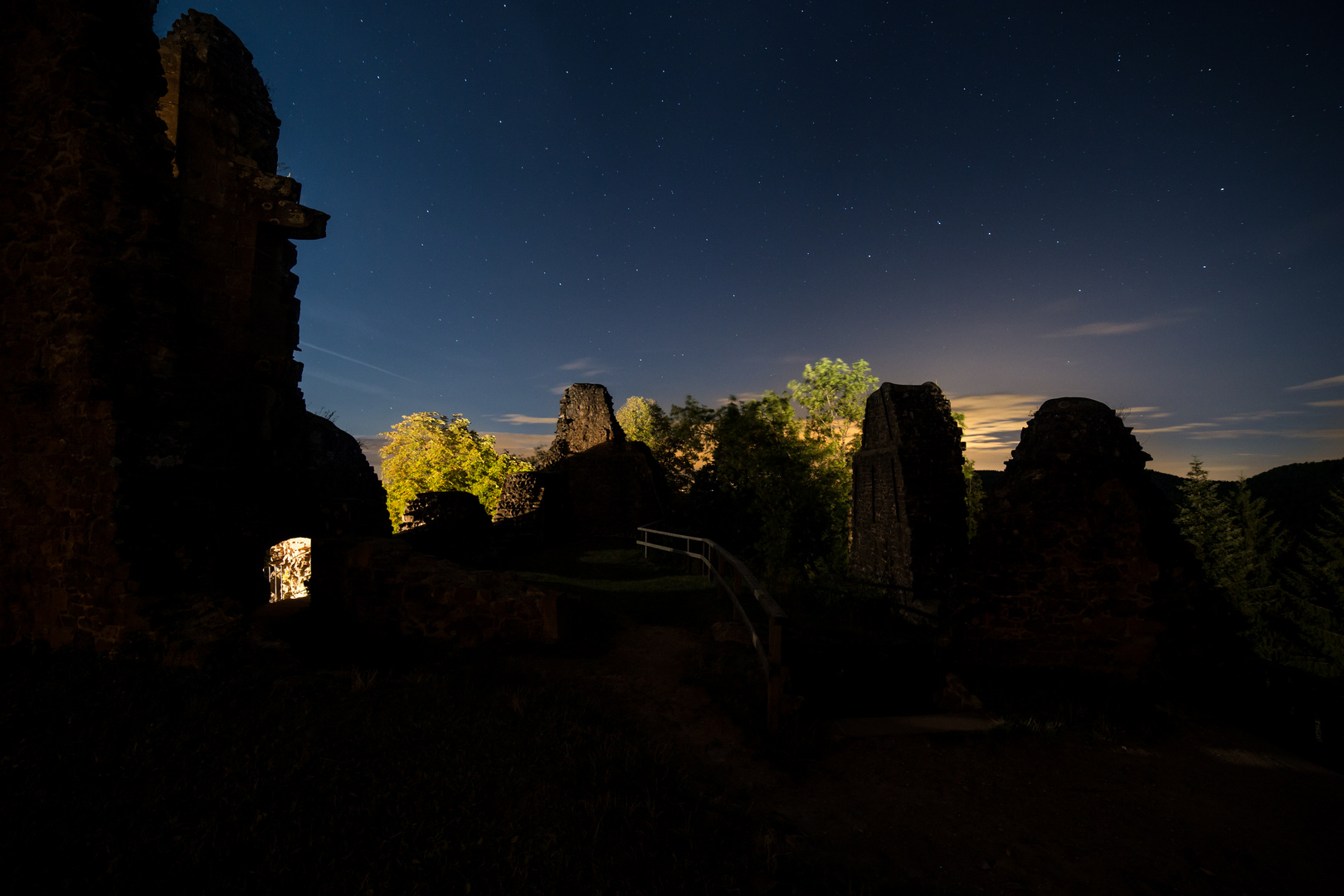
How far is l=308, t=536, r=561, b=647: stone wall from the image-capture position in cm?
769

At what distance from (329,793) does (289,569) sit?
56.8ft

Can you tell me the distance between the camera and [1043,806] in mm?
5016

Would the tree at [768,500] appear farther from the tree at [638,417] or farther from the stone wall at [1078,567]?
the tree at [638,417]

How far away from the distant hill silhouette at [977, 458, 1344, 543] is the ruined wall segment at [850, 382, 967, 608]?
29798 millimetres

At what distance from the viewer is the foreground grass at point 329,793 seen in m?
3.06

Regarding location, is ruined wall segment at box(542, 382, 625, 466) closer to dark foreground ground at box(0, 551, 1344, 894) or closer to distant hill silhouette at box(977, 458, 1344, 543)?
dark foreground ground at box(0, 551, 1344, 894)

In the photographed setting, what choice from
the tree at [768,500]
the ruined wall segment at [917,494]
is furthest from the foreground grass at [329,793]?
the tree at [768,500]

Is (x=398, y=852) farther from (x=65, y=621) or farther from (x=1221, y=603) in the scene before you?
(x=1221, y=603)

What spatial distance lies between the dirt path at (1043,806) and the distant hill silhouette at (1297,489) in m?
37.7

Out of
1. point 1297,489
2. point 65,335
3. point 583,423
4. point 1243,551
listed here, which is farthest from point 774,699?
point 1297,489

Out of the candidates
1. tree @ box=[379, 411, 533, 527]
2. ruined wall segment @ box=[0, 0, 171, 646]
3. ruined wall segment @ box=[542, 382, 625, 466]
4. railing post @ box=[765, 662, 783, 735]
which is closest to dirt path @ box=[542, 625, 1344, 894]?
railing post @ box=[765, 662, 783, 735]

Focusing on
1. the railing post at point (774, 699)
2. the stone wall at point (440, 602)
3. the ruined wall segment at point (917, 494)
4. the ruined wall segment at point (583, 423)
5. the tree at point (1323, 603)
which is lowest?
the tree at point (1323, 603)

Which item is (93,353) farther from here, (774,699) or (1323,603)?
(1323,603)

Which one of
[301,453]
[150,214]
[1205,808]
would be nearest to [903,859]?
[1205,808]
